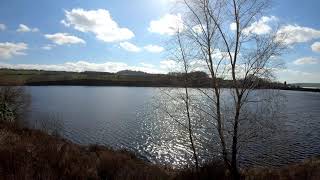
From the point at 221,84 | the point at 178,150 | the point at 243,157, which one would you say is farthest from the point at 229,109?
the point at 178,150

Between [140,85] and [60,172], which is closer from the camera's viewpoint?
[60,172]

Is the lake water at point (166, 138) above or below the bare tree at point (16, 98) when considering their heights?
below

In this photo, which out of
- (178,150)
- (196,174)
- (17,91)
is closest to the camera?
(196,174)

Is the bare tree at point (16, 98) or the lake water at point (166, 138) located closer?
the lake water at point (166, 138)

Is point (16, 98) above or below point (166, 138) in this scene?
above

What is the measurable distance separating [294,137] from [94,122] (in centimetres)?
2354

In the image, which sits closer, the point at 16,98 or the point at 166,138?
the point at 166,138

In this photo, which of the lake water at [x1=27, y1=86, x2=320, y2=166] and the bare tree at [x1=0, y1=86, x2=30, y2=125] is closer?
the lake water at [x1=27, y1=86, x2=320, y2=166]

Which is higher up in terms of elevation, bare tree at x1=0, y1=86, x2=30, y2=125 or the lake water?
bare tree at x1=0, y1=86, x2=30, y2=125

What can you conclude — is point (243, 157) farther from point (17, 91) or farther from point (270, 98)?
point (17, 91)

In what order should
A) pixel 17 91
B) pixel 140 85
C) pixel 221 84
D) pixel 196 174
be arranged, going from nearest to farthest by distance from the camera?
pixel 196 174 < pixel 221 84 < pixel 17 91 < pixel 140 85

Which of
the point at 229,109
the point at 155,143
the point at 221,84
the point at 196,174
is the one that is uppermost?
the point at 221,84

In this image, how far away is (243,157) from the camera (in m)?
24.5

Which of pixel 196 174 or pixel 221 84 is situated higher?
pixel 221 84
